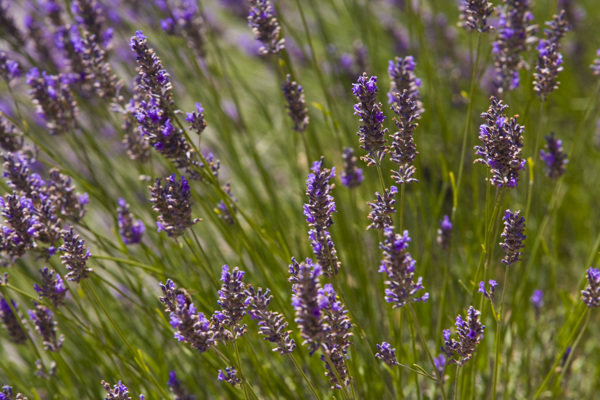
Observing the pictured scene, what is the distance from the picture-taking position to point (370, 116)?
1461mm

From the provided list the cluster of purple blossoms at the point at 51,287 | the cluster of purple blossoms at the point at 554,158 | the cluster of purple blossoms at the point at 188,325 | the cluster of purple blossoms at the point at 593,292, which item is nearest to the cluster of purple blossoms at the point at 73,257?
the cluster of purple blossoms at the point at 51,287

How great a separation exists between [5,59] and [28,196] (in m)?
0.67

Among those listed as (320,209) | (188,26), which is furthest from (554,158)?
(188,26)

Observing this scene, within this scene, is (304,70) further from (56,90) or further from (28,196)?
(28,196)

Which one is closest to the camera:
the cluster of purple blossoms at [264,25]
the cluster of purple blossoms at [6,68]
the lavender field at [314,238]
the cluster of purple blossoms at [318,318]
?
the cluster of purple blossoms at [318,318]

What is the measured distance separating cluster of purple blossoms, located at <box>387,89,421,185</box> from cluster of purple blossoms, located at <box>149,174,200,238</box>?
571 mm

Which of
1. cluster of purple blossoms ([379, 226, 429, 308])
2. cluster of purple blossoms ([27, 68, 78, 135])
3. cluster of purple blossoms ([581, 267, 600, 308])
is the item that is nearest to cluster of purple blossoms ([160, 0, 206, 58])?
cluster of purple blossoms ([27, 68, 78, 135])

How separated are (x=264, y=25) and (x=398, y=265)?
97 cm

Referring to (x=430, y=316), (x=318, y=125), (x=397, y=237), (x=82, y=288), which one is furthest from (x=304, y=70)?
(x=397, y=237)

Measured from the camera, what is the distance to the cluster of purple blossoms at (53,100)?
2.07 meters

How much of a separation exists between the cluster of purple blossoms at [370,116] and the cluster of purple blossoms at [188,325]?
0.57m

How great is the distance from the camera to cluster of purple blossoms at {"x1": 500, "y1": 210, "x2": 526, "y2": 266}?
1484 millimetres

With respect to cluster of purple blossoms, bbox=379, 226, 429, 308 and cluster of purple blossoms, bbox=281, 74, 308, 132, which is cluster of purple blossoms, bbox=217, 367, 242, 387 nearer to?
cluster of purple blossoms, bbox=379, 226, 429, 308

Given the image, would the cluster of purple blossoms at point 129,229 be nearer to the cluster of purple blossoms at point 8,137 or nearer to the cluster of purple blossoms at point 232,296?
the cluster of purple blossoms at point 8,137
